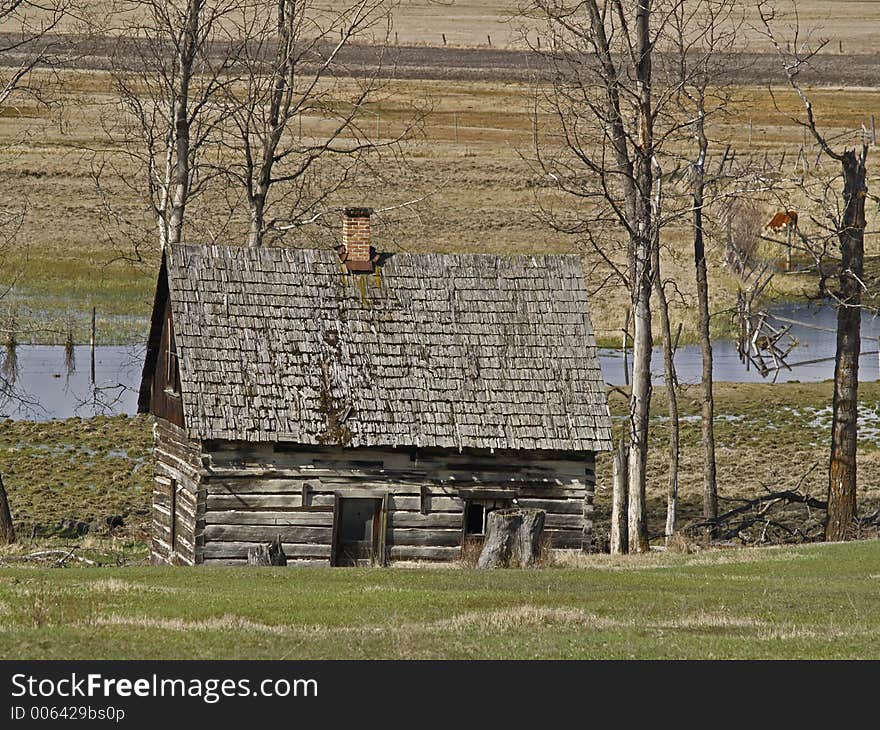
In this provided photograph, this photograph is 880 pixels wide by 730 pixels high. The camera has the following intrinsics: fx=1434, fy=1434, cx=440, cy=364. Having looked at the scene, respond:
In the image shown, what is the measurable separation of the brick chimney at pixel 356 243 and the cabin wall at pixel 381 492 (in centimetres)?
366

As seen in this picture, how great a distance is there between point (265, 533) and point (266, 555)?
107 cm

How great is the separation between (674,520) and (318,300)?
862cm

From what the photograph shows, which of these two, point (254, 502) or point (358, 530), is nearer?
point (254, 502)

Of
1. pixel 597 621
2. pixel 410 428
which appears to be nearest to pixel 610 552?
pixel 410 428

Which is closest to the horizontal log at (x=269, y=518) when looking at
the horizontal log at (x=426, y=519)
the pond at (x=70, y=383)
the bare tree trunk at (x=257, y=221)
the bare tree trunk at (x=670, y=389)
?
the horizontal log at (x=426, y=519)

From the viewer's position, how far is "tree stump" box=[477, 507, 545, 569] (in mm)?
22641

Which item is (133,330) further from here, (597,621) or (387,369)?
(597,621)

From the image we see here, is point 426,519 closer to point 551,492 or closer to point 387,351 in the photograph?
point 551,492

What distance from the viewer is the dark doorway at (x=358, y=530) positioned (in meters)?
→ 24.8

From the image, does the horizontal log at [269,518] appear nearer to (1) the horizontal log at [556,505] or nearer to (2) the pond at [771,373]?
(1) the horizontal log at [556,505]

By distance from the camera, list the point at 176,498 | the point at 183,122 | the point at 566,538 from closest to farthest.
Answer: the point at 566,538 → the point at 176,498 → the point at 183,122

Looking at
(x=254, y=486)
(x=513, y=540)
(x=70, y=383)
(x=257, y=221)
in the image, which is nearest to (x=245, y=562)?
(x=254, y=486)

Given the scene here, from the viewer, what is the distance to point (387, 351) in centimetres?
2556

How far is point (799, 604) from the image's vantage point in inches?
683
